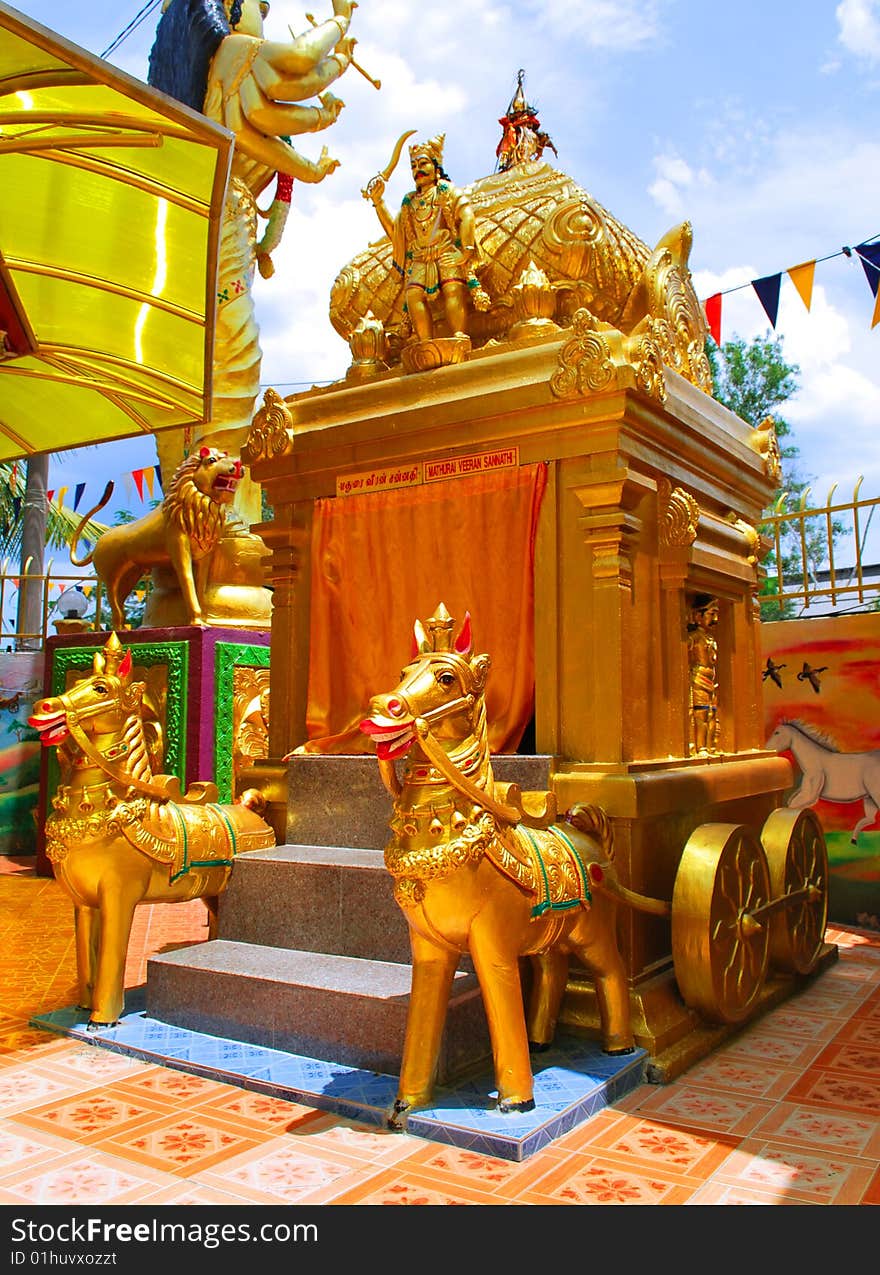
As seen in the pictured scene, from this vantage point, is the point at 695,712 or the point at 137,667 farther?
the point at 137,667

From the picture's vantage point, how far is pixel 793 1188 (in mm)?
2508

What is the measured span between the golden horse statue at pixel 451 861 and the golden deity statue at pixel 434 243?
2333 millimetres

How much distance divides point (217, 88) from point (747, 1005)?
469 inches

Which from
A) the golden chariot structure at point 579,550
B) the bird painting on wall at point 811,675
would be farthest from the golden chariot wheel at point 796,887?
the bird painting on wall at point 811,675

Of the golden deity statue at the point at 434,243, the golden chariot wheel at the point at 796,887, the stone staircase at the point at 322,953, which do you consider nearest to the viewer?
the stone staircase at the point at 322,953

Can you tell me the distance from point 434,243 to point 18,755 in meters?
8.30

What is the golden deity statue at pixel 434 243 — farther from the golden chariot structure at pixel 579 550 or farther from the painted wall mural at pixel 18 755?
the painted wall mural at pixel 18 755

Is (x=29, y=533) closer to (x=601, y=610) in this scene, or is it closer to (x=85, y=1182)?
(x=601, y=610)

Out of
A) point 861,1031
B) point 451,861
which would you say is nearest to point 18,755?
point 451,861

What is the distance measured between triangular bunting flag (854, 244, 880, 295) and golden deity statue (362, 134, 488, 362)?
3596 mm

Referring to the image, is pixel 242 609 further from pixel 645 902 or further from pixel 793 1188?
pixel 793 1188

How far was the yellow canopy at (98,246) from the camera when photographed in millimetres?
3865

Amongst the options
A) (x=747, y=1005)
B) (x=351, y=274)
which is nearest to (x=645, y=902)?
(x=747, y=1005)

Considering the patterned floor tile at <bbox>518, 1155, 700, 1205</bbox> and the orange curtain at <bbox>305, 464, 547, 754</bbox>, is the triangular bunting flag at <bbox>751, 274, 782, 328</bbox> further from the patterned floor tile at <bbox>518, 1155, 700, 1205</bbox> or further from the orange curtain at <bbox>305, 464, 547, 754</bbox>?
the patterned floor tile at <bbox>518, 1155, 700, 1205</bbox>
